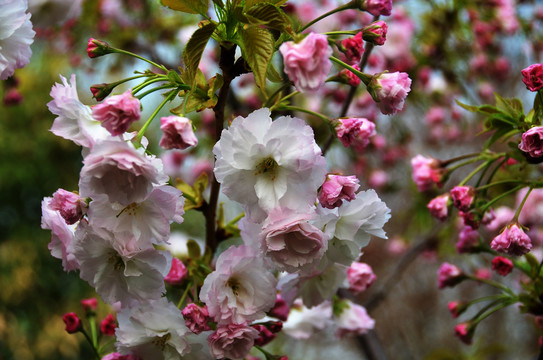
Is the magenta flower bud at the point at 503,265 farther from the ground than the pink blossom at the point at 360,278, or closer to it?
farther from the ground

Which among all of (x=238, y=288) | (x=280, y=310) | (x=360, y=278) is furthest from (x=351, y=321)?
(x=238, y=288)

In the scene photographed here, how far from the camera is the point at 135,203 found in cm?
58

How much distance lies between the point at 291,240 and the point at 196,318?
0.15 m

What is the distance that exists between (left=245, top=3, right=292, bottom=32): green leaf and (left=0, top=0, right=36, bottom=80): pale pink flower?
308 mm

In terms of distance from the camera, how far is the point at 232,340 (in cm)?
59

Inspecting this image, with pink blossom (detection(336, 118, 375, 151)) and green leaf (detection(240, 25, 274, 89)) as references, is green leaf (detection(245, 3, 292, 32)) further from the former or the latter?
pink blossom (detection(336, 118, 375, 151))

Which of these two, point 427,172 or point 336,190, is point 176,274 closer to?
point 336,190

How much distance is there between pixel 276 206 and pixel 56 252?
0.32m

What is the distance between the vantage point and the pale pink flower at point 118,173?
1.66 ft

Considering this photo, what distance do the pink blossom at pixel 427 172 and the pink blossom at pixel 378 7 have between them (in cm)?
35

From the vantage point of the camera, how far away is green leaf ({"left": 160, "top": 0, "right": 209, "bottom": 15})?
0.59 m

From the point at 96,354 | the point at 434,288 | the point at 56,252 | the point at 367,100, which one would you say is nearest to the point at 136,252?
the point at 56,252

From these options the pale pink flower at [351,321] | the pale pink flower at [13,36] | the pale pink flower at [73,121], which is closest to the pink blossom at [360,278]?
the pale pink flower at [351,321]

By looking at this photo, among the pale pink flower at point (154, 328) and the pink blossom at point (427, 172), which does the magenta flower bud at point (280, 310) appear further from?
the pink blossom at point (427, 172)
